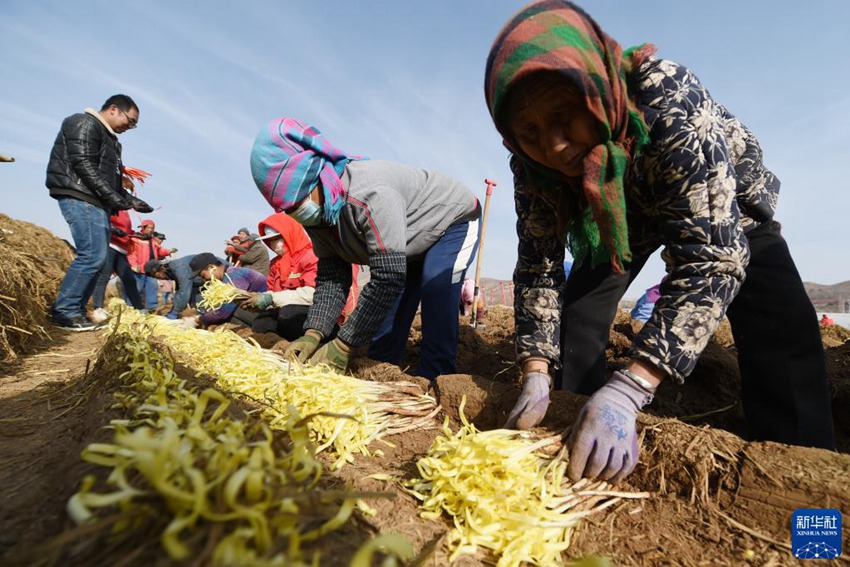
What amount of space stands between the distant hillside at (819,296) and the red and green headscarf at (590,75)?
11934 millimetres

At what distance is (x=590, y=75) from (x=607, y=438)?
4.53ft

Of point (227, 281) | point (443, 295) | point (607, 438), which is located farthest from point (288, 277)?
point (607, 438)

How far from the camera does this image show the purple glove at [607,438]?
1543 millimetres

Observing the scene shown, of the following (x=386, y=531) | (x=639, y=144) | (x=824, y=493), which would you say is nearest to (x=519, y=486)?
(x=386, y=531)

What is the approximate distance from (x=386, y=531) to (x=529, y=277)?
1537mm

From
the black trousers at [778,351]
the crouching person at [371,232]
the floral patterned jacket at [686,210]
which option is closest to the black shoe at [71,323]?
the crouching person at [371,232]

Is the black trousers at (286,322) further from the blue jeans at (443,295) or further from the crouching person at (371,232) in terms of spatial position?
the blue jeans at (443,295)

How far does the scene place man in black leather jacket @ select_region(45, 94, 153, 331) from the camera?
16.4 feet

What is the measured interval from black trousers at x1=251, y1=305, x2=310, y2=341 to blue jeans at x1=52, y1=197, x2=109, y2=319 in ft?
6.77

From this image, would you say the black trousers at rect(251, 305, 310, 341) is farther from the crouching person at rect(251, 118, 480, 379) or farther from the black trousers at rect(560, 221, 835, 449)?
the black trousers at rect(560, 221, 835, 449)

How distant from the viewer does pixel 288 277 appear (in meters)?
5.59

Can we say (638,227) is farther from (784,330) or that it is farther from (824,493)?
(824,493)

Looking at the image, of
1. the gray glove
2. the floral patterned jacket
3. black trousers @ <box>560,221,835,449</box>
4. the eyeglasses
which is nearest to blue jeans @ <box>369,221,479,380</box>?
the gray glove

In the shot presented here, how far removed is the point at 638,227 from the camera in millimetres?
2188
